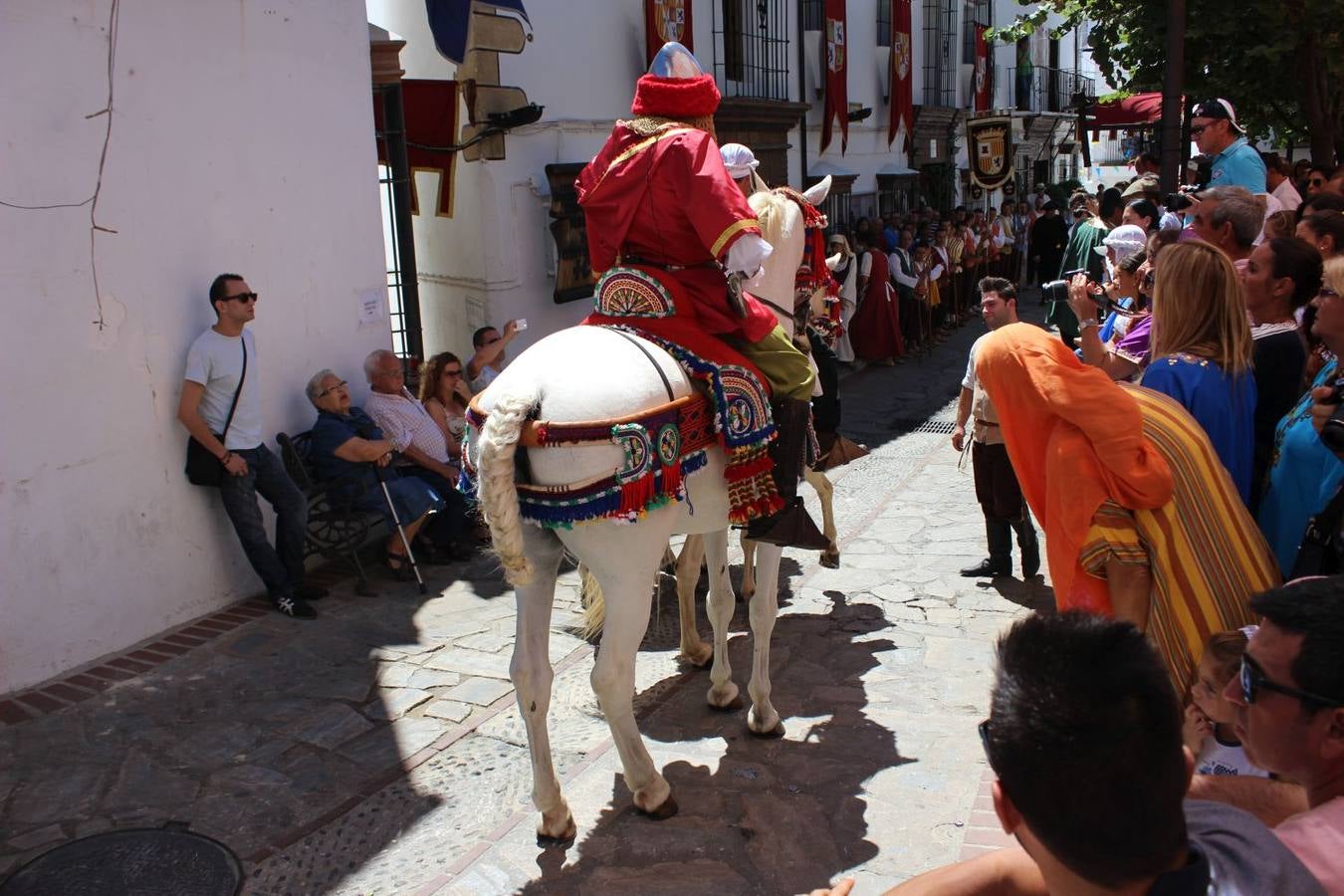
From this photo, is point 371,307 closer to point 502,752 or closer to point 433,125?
point 433,125

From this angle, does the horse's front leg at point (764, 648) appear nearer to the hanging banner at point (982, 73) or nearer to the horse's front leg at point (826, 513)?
the horse's front leg at point (826, 513)

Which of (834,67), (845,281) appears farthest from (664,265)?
(834,67)

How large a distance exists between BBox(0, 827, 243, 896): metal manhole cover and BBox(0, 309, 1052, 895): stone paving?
0.29 ft

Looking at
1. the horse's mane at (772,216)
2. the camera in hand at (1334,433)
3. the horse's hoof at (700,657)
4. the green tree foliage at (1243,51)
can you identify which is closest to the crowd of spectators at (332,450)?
the horse's hoof at (700,657)

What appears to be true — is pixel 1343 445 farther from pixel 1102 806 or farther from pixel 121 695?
pixel 121 695

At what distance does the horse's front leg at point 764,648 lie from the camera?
190 inches

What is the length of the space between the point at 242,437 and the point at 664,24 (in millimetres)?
6995

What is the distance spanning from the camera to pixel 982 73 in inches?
909

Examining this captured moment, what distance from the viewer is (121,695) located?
17.4 ft

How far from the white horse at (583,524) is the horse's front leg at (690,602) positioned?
1.28m

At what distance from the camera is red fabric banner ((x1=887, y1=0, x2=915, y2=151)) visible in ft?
60.6

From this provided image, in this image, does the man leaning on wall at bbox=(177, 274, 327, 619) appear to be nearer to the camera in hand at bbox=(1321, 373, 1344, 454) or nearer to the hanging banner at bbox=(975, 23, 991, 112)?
the camera in hand at bbox=(1321, 373, 1344, 454)

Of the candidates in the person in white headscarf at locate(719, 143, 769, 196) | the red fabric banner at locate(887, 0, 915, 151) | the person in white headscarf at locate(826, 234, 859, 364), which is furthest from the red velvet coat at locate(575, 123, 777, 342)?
the red fabric banner at locate(887, 0, 915, 151)

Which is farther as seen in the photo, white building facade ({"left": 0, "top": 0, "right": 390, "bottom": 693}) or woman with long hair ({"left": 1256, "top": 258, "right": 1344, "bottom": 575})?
white building facade ({"left": 0, "top": 0, "right": 390, "bottom": 693})
